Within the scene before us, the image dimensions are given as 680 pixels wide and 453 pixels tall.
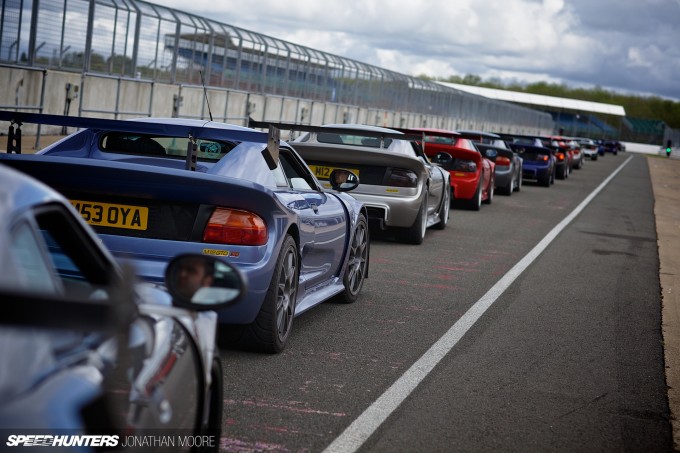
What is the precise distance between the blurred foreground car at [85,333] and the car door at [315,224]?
335 cm

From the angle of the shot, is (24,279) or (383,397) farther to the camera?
(383,397)

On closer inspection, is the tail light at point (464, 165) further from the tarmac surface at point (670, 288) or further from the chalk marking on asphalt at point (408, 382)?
the chalk marking on asphalt at point (408, 382)

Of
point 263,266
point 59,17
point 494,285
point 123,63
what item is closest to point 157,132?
point 263,266

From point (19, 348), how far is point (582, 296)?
7.68m

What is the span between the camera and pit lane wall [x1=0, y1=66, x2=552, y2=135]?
1684 cm

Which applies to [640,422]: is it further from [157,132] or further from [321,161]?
[321,161]

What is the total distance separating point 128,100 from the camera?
67.4ft

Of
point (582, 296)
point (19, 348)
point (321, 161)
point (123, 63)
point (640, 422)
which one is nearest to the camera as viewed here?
point (19, 348)

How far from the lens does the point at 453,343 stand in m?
6.73

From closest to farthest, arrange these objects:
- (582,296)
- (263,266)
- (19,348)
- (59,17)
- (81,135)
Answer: (19,348)
(263,266)
(81,135)
(582,296)
(59,17)

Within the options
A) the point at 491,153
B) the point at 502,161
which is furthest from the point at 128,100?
the point at 502,161

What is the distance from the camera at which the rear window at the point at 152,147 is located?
6.86 meters

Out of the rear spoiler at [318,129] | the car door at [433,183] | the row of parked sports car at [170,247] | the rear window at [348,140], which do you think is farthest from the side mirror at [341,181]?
the car door at [433,183]

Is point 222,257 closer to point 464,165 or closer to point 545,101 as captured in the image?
point 464,165
